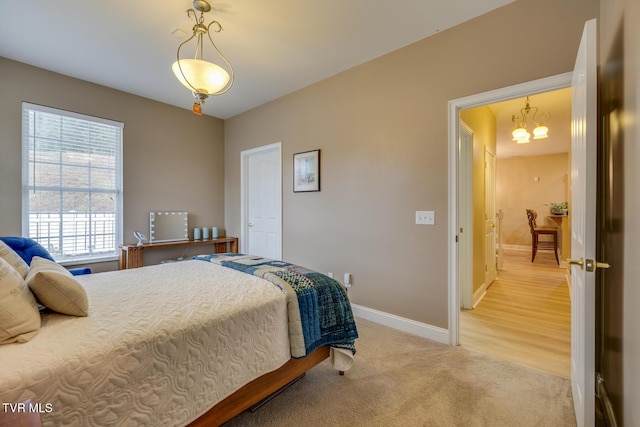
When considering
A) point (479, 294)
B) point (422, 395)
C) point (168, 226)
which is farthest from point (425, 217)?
point (168, 226)

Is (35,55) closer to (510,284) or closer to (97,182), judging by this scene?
(97,182)

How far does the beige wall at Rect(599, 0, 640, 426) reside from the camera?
3.87ft

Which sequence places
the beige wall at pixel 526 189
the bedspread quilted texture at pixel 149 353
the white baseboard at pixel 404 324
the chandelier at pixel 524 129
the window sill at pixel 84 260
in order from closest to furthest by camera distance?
the bedspread quilted texture at pixel 149 353 < the white baseboard at pixel 404 324 < the window sill at pixel 84 260 < the chandelier at pixel 524 129 < the beige wall at pixel 526 189

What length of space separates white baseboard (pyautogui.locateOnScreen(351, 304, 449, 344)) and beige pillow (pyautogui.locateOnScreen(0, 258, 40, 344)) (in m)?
2.56

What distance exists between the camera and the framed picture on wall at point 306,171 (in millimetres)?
3430

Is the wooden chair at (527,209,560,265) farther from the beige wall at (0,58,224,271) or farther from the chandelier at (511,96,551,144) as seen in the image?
the beige wall at (0,58,224,271)

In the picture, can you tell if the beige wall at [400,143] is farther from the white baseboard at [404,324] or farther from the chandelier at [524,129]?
the chandelier at [524,129]

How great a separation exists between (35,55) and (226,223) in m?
2.96

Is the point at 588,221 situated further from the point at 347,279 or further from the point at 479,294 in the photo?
the point at 479,294

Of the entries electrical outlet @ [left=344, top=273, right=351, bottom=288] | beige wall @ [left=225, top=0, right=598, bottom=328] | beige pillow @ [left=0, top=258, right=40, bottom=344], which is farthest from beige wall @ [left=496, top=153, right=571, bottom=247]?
beige pillow @ [left=0, top=258, right=40, bottom=344]

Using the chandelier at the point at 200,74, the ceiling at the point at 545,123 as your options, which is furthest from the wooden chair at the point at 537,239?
the chandelier at the point at 200,74

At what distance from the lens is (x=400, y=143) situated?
107 inches

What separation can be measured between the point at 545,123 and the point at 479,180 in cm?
230

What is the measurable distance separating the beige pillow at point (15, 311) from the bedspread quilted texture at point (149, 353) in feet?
0.13
